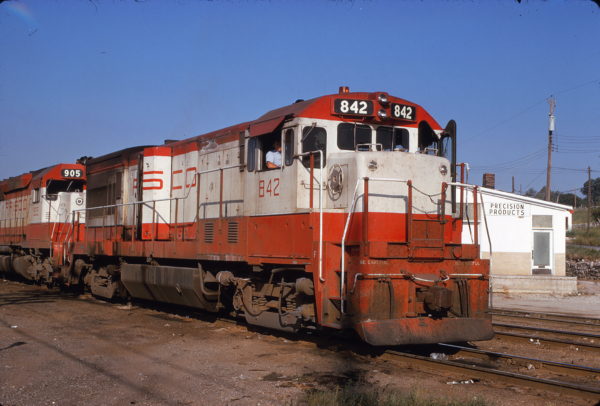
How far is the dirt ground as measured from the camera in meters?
6.06

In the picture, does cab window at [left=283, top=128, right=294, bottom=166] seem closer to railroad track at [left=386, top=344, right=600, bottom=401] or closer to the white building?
railroad track at [left=386, top=344, right=600, bottom=401]

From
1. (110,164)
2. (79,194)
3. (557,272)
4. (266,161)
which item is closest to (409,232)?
(266,161)

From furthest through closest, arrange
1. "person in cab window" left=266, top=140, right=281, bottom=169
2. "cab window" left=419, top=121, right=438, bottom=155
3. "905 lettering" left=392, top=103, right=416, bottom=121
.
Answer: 1. "cab window" left=419, top=121, right=438, bottom=155
2. "person in cab window" left=266, top=140, right=281, bottom=169
3. "905 lettering" left=392, top=103, right=416, bottom=121

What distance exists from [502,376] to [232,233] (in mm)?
4982

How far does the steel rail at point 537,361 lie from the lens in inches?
279

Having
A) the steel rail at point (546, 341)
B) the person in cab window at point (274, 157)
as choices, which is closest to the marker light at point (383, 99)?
the person in cab window at point (274, 157)

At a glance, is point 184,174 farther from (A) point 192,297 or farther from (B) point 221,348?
(B) point 221,348

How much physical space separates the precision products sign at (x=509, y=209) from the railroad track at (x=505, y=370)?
1395 cm

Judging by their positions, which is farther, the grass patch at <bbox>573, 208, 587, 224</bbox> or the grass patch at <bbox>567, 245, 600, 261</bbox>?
the grass patch at <bbox>573, 208, 587, 224</bbox>

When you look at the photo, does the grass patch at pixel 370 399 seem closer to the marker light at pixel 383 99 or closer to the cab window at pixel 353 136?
the cab window at pixel 353 136

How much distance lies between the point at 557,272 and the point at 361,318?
697 inches

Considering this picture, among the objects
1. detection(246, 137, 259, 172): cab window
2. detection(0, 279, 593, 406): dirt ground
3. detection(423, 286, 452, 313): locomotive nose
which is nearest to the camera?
detection(0, 279, 593, 406): dirt ground

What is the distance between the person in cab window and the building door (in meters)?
16.4

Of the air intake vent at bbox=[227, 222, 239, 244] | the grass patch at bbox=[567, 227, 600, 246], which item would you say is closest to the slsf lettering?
the air intake vent at bbox=[227, 222, 239, 244]
